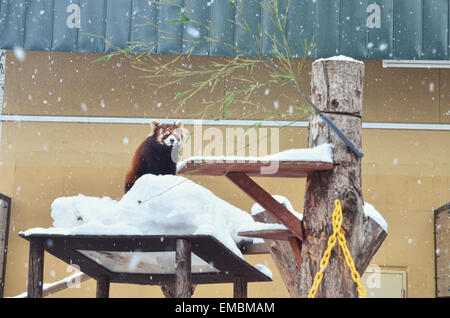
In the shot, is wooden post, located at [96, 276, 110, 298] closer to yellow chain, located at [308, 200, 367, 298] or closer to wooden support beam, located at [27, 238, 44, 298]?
wooden support beam, located at [27, 238, 44, 298]

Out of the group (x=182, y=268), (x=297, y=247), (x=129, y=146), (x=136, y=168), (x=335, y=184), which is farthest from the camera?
(x=129, y=146)

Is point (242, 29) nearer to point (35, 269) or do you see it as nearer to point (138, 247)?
point (138, 247)

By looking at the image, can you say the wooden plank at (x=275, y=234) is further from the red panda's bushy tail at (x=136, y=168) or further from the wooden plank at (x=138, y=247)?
the red panda's bushy tail at (x=136, y=168)

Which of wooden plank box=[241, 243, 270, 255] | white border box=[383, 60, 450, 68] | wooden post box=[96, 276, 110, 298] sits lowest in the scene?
wooden post box=[96, 276, 110, 298]

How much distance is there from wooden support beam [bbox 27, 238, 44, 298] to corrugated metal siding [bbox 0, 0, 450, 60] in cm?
399

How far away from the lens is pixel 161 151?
26.6 feet

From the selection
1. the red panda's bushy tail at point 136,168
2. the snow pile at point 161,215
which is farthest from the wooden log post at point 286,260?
the red panda's bushy tail at point 136,168

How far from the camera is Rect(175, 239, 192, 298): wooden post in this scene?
5.94m

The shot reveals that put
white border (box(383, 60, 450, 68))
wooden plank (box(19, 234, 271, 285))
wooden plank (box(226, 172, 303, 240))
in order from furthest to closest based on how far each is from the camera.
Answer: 1. white border (box(383, 60, 450, 68))
2. wooden plank (box(19, 234, 271, 285))
3. wooden plank (box(226, 172, 303, 240))

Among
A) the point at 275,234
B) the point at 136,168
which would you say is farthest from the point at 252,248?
the point at 275,234

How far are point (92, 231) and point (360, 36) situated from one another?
17.6ft

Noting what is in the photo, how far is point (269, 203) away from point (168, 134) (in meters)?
4.07

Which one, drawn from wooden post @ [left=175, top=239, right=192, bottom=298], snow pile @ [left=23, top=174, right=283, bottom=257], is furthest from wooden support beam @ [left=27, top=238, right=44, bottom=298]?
wooden post @ [left=175, top=239, right=192, bottom=298]
